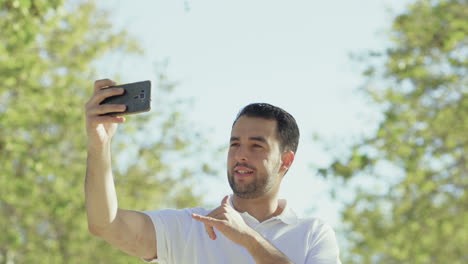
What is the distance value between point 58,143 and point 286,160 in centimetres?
1112

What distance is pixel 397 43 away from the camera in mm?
13961

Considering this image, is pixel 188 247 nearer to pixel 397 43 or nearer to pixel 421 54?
pixel 421 54

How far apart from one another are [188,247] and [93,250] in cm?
1502

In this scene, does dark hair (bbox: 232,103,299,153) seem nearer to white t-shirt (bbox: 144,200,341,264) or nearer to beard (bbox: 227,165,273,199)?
beard (bbox: 227,165,273,199)

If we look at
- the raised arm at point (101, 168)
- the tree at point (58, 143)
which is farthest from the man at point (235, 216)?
the tree at point (58, 143)

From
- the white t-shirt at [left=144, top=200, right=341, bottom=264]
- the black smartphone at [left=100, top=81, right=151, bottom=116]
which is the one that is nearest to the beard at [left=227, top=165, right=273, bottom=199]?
the white t-shirt at [left=144, top=200, right=341, bottom=264]

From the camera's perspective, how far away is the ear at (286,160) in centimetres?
391

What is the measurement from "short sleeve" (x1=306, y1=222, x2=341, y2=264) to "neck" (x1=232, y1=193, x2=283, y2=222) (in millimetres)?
231

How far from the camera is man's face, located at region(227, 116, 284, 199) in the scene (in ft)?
11.8

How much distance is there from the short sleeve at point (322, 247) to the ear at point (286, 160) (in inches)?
14.3

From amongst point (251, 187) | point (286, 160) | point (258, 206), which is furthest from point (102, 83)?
point (286, 160)

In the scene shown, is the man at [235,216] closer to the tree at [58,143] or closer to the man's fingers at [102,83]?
the man's fingers at [102,83]

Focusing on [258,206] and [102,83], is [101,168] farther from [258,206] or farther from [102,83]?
[258,206]

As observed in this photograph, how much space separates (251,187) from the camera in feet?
11.9
